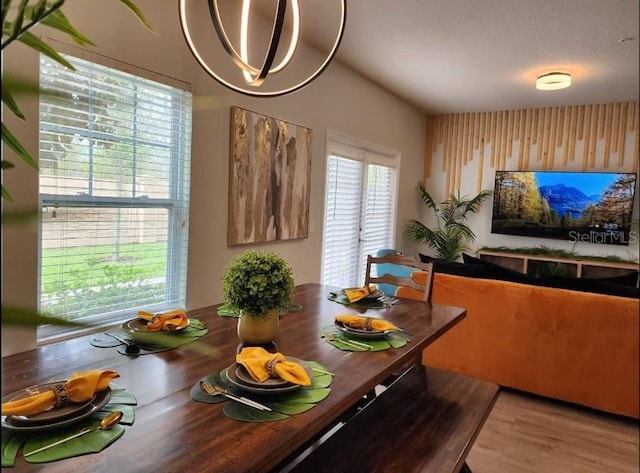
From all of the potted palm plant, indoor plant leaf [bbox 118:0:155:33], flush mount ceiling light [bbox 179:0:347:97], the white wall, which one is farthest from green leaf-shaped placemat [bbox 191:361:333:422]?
the potted palm plant

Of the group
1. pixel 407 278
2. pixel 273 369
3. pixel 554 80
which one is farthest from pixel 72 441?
pixel 554 80

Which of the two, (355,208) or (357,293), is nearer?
(357,293)

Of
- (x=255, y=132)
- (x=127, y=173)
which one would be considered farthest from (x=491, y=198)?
(x=127, y=173)

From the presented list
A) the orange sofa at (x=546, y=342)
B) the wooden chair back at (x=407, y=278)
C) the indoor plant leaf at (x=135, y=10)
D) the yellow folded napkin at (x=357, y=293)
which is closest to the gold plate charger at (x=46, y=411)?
the indoor plant leaf at (x=135, y=10)

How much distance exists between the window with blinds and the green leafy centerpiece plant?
41.1 inches

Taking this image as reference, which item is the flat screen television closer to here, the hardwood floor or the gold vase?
the hardwood floor

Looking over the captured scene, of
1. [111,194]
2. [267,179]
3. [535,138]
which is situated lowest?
[111,194]

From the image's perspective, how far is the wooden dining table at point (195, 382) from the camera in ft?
2.77

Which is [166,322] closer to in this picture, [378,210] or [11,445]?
[11,445]

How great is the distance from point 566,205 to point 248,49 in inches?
176

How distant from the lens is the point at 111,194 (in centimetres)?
231

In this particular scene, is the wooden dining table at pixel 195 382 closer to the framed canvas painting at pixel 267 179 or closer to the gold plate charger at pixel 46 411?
the gold plate charger at pixel 46 411

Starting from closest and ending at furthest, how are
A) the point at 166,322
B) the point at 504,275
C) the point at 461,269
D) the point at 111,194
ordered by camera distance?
the point at 166,322, the point at 111,194, the point at 504,275, the point at 461,269

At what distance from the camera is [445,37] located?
345 centimetres
